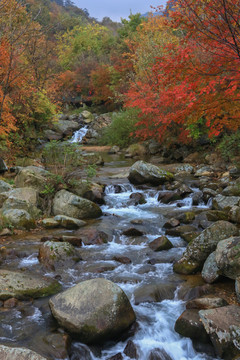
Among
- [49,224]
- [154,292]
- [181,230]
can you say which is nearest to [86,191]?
[49,224]

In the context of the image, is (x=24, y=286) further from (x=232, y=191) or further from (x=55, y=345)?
(x=232, y=191)

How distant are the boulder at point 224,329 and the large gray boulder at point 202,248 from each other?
1559 millimetres

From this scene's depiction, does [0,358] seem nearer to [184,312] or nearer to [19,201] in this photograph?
[184,312]

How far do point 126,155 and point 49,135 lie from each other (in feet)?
21.7

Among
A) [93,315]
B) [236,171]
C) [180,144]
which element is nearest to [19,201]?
[93,315]

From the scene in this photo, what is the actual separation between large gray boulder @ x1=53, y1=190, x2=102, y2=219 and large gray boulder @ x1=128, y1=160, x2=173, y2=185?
129 inches

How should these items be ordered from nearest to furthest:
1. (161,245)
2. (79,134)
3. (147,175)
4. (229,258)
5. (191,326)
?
1. (191,326)
2. (229,258)
3. (161,245)
4. (147,175)
5. (79,134)

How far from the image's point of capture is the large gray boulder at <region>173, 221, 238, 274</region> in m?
5.56

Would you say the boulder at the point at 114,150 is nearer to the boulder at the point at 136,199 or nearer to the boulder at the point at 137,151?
the boulder at the point at 137,151

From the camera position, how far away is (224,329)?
373 cm

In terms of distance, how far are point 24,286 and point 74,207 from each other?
13.2 ft

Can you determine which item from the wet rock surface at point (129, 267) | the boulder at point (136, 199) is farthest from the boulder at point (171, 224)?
the boulder at point (136, 199)

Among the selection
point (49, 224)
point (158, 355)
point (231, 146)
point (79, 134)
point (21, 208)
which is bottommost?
point (158, 355)

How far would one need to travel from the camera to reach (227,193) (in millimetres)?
9594
